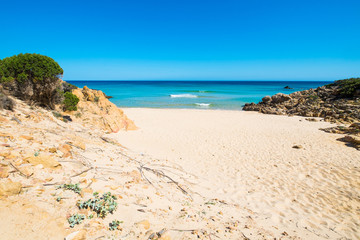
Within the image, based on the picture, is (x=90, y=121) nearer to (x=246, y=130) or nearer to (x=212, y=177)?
(x=212, y=177)

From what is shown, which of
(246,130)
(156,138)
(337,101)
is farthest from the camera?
(337,101)

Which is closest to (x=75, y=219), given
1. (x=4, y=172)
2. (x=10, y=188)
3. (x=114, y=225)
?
(x=114, y=225)

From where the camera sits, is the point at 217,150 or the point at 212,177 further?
the point at 217,150

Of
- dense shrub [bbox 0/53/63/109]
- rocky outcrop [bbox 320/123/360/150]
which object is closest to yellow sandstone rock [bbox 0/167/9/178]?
dense shrub [bbox 0/53/63/109]

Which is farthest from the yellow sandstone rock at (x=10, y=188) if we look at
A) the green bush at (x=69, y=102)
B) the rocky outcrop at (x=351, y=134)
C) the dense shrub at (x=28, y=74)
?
the rocky outcrop at (x=351, y=134)

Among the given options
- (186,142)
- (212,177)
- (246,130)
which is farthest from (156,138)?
(246,130)

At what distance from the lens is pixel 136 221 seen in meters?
2.77

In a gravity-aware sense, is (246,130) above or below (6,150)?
below

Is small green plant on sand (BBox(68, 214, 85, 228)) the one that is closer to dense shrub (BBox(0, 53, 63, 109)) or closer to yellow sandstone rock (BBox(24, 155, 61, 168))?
yellow sandstone rock (BBox(24, 155, 61, 168))

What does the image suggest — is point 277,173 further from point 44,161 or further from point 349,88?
point 349,88

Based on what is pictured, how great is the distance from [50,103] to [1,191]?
8028mm

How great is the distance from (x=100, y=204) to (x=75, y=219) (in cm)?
40

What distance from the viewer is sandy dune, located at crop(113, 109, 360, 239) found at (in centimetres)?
408

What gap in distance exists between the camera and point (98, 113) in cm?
1059
